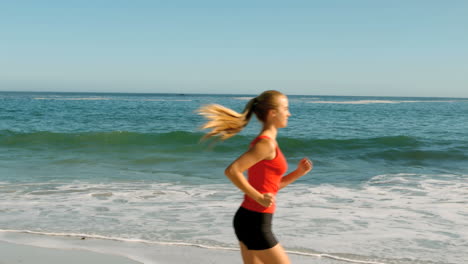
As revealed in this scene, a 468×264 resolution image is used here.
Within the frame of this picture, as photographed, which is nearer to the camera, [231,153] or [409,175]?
[409,175]

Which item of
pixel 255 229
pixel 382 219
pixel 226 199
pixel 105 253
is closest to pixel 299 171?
pixel 255 229

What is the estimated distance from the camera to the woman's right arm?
8.31 ft

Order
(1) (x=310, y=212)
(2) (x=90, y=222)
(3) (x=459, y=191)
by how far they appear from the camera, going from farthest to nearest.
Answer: (3) (x=459, y=191), (1) (x=310, y=212), (2) (x=90, y=222)

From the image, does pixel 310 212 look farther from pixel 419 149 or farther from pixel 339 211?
pixel 419 149

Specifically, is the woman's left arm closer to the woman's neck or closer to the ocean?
the woman's neck

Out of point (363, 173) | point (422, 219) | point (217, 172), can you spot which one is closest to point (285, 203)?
point (422, 219)

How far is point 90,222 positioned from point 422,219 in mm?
4378

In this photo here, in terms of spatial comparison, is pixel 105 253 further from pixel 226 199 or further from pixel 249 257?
pixel 226 199

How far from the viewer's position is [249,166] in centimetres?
258

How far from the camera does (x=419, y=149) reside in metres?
16.7

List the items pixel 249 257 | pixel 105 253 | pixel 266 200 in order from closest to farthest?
pixel 266 200 < pixel 249 257 < pixel 105 253

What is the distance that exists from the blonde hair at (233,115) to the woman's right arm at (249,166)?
24 cm

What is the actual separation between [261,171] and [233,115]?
1.25 ft

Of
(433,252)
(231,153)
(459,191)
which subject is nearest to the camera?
(433,252)
